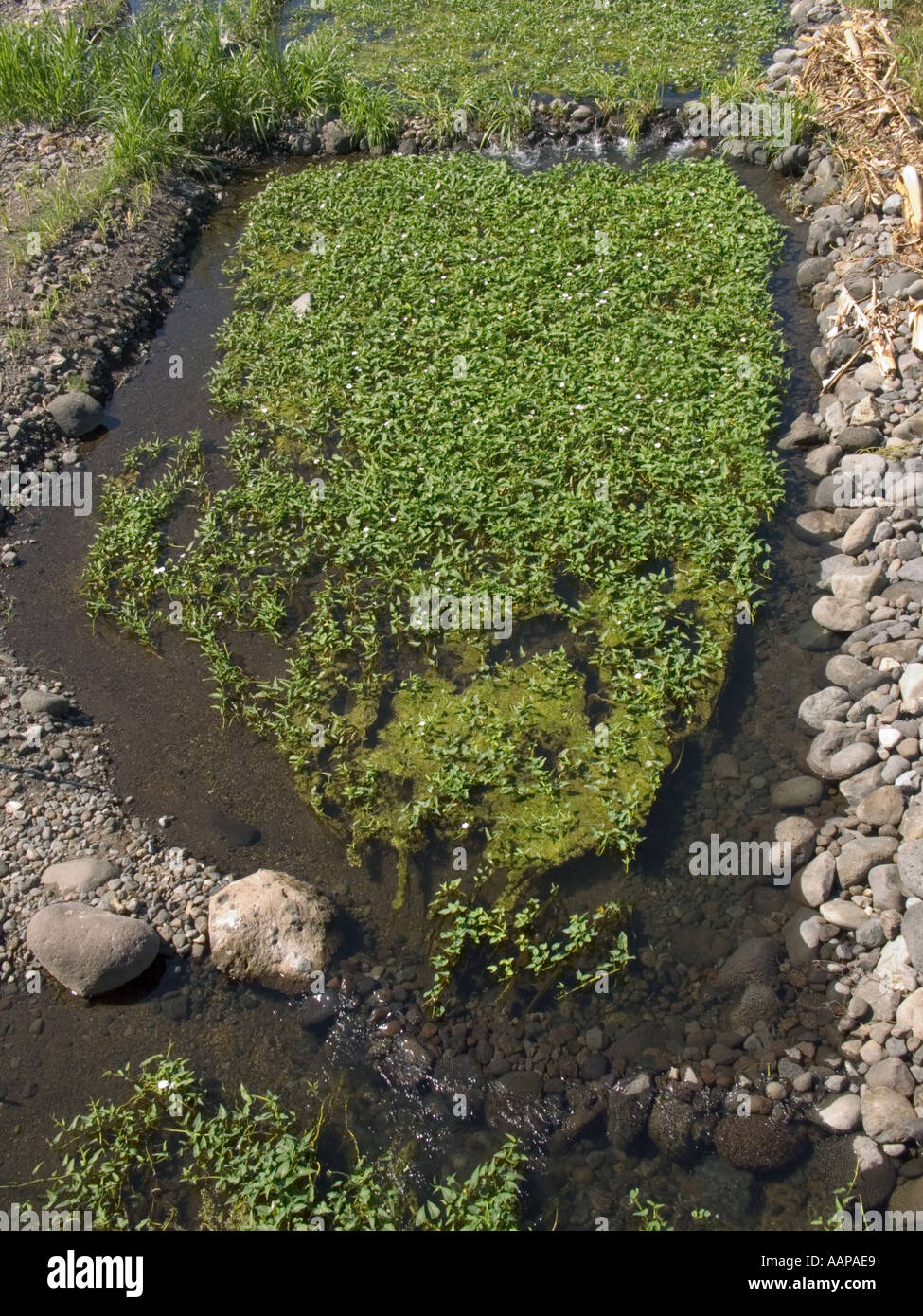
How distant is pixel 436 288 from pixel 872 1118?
9.46 metres

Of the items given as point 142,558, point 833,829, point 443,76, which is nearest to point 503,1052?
point 833,829

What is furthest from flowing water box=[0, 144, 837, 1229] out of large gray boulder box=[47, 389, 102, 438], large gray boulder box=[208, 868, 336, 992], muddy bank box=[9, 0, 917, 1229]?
large gray boulder box=[47, 389, 102, 438]

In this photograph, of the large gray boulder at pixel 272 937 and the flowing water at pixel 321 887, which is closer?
the flowing water at pixel 321 887

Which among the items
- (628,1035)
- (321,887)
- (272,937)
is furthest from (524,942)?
(272,937)

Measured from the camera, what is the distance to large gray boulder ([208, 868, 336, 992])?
662 centimetres

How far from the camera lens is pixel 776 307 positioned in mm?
11961

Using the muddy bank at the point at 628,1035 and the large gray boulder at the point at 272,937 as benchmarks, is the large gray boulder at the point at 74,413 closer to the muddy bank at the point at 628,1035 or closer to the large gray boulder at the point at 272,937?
the muddy bank at the point at 628,1035

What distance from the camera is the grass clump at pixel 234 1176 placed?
5.54 m

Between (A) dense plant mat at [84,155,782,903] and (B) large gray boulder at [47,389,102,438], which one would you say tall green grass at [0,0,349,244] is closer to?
(A) dense plant mat at [84,155,782,903]

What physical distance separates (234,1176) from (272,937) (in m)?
1.41

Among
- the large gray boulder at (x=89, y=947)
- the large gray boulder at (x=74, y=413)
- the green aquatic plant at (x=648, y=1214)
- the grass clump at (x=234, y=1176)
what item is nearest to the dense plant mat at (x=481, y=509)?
the large gray boulder at (x=74, y=413)

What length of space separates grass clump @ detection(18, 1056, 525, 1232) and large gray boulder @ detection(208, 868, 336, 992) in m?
0.74

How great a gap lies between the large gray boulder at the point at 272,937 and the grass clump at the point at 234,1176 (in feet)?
2.42

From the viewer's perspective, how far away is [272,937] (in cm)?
663
